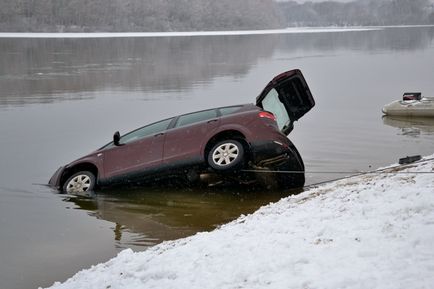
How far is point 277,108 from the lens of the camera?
9508 mm

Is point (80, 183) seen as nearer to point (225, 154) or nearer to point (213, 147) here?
point (213, 147)

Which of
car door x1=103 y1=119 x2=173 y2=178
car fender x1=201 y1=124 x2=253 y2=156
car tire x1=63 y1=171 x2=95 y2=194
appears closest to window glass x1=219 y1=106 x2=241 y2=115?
car fender x1=201 y1=124 x2=253 y2=156

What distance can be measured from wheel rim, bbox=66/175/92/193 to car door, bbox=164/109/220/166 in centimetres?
171

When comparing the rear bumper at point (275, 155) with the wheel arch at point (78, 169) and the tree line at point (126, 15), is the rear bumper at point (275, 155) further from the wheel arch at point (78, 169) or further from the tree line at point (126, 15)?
the tree line at point (126, 15)

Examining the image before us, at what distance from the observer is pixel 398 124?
16.9 metres

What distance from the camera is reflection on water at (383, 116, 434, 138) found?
50.8 feet

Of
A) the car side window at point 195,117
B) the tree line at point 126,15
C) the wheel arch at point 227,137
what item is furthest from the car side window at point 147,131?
the tree line at point 126,15

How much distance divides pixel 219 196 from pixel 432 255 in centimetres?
510

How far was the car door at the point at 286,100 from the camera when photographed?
367 inches

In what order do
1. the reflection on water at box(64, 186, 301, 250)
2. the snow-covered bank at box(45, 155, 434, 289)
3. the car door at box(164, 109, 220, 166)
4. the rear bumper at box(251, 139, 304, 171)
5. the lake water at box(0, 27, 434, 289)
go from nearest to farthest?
the snow-covered bank at box(45, 155, 434, 289)
the lake water at box(0, 27, 434, 289)
the reflection on water at box(64, 186, 301, 250)
the rear bumper at box(251, 139, 304, 171)
the car door at box(164, 109, 220, 166)

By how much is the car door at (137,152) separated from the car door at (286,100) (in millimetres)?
1786

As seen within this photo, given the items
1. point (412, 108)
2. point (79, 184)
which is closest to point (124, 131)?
point (79, 184)

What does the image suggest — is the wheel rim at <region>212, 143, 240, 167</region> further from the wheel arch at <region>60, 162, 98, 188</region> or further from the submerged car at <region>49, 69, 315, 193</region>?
the wheel arch at <region>60, 162, 98, 188</region>

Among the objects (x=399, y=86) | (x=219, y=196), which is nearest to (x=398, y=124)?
(x=219, y=196)
